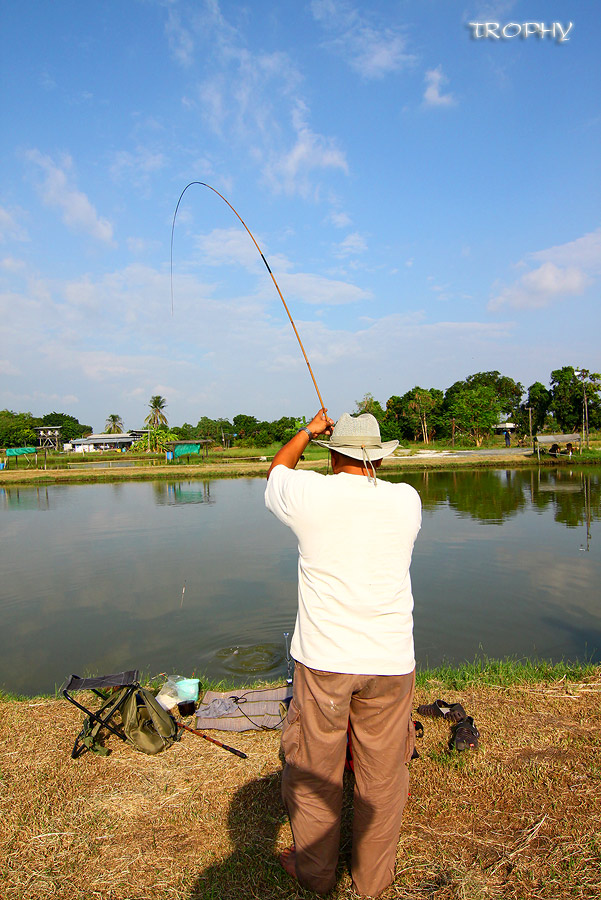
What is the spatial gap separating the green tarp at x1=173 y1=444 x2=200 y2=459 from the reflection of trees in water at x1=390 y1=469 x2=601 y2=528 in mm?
20584

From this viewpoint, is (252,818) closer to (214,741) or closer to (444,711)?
(214,741)

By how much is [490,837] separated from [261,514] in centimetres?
1533

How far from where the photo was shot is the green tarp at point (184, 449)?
44241mm

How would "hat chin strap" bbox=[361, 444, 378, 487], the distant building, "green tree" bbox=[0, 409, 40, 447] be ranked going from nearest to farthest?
"hat chin strap" bbox=[361, 444, 378, 487] < "green tree" bbox=[0, 409, 40, 447] < the distant building

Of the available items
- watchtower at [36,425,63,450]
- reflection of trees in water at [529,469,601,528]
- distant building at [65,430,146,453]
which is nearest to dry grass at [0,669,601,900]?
reflection of trees in water at [529,469,601,528]

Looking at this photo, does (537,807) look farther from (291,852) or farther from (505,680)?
(505,680)

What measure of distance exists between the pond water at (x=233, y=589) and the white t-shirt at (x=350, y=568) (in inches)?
164

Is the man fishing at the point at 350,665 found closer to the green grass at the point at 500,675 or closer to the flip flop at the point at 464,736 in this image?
the flip flop at the point at 464,736

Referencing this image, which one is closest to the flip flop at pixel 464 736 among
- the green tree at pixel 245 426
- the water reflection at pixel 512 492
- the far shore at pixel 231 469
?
the water reflection at pixel 512 492

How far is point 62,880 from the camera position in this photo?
2.42 metres

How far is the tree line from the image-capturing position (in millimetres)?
44406

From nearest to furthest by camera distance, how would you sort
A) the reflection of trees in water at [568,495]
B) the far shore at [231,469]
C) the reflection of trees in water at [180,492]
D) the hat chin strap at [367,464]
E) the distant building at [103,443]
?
the hat chin strap at [367,464] → the reflection of trees in water at [568,495] → the reflection of trees in water at [180,492] → the far shore at [231,469] → the distant building at [103,443]

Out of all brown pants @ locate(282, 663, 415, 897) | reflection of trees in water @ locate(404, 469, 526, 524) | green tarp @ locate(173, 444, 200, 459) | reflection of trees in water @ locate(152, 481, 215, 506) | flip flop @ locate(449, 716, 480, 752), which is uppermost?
green tarp @ locate(173, 444, 200, 459)

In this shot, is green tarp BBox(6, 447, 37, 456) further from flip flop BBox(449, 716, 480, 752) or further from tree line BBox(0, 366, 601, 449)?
flip flop BBox(449, 716, 480, 752)
